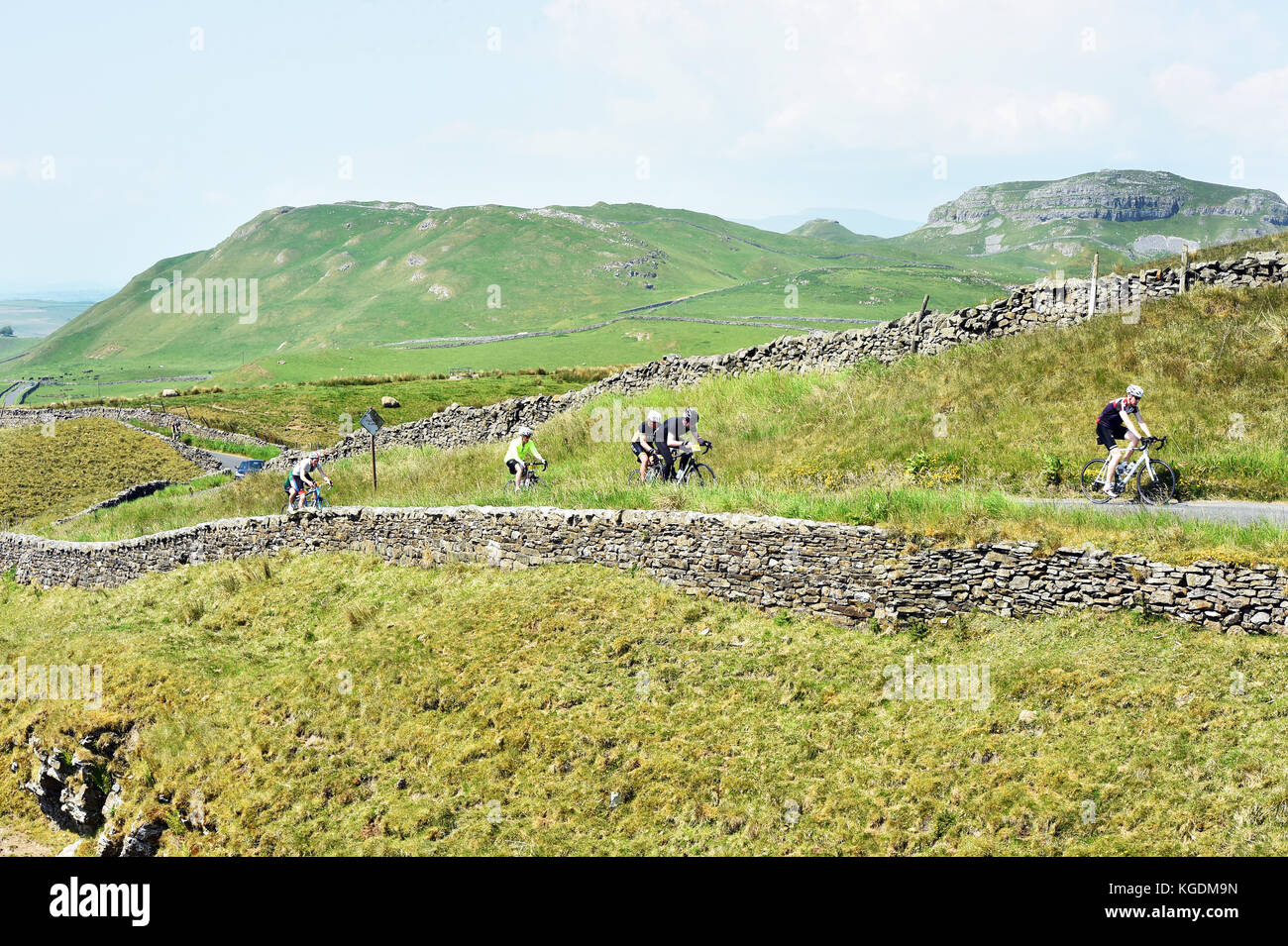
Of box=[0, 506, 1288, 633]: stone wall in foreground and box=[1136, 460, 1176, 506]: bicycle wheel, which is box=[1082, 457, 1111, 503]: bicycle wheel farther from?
box=[0, 506, 1288, 633]: stone wall in foreground

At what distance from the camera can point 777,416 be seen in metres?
24.1

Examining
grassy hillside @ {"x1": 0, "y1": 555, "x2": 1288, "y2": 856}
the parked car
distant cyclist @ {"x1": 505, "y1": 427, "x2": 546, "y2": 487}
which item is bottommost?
grassy hillside @ {"x1": 0, "y1": 555, "x2": 1288, "y2": 856}

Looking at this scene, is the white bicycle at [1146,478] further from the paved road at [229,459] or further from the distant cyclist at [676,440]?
the paved road at [229,459]

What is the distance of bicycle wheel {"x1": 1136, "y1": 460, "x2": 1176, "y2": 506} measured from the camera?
47.9ft

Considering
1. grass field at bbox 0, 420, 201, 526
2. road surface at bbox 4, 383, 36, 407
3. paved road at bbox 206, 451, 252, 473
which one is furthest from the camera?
road surface at bbox 4, 383, 36, 407

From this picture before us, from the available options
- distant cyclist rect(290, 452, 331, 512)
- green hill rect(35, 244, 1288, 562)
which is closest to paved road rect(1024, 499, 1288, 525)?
green hill rect(35, 244, 1288, 562)

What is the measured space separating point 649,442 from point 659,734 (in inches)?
362

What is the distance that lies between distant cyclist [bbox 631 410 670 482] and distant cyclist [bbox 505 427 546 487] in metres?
3.07

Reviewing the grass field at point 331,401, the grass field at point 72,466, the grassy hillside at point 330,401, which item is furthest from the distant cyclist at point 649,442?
the grassy hillside at point 330,401

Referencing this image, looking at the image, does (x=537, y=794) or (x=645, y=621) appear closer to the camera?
(x=537, y=794)
